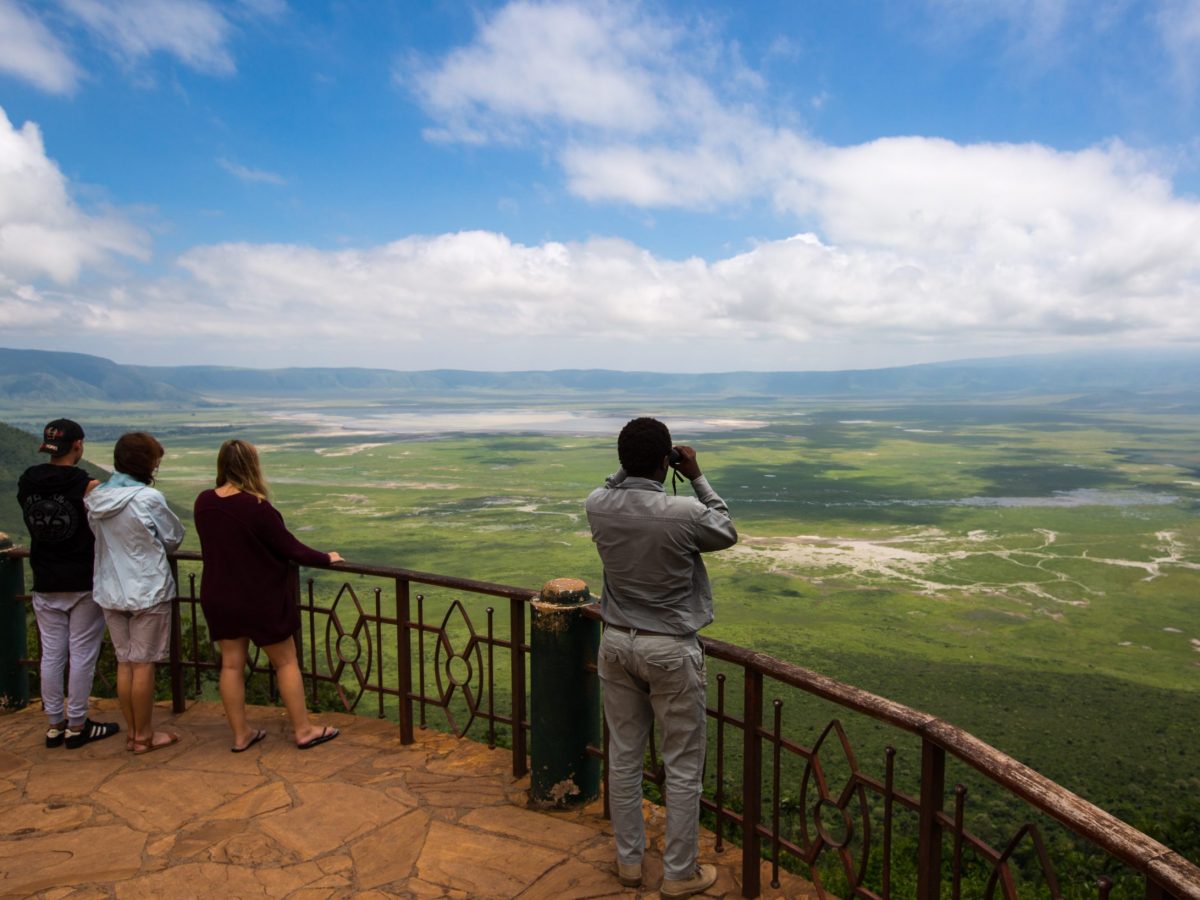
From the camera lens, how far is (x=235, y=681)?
15.1ft

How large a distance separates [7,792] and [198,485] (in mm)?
64461

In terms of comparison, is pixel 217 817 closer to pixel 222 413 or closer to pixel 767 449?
pixel 767 449

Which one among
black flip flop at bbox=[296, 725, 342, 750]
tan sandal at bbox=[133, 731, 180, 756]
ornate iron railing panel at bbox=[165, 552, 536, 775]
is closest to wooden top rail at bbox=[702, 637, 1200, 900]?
ornate iron railing panel at bbox=[165, 552, 536, 775]

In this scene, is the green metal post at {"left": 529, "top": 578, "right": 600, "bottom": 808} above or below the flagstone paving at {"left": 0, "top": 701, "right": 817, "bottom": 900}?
above

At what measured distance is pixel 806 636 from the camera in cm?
2766

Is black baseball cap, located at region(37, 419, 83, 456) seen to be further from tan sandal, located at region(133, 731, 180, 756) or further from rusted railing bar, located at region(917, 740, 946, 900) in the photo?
rusted railing bar, located at region(917, 740, 946, 900)

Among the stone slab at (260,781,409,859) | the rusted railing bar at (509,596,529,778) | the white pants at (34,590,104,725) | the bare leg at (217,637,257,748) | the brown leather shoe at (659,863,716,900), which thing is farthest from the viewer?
the white pants at (34,590,104,725)

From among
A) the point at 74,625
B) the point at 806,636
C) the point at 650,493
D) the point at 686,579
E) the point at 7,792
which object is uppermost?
the point at 650,493

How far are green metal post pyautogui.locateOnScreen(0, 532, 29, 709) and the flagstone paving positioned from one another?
0.48m

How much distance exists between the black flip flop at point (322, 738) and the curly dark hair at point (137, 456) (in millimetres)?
1695

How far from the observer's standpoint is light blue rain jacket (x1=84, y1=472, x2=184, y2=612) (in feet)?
14.5

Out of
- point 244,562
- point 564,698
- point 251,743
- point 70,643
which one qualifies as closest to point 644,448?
point 564,698

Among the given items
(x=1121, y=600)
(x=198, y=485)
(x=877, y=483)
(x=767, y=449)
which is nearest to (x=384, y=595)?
(x=1121, y=600)

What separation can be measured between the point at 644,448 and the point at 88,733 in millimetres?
3891
